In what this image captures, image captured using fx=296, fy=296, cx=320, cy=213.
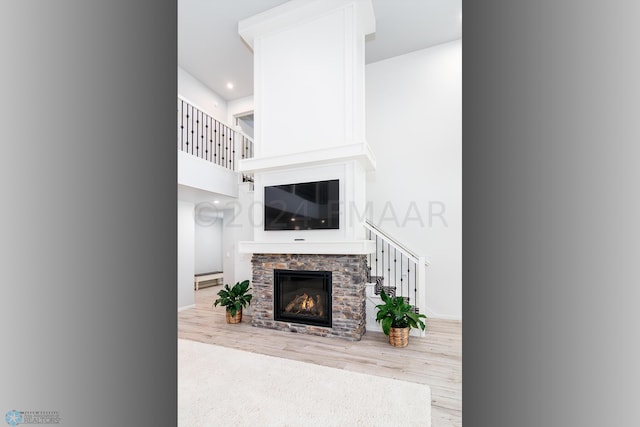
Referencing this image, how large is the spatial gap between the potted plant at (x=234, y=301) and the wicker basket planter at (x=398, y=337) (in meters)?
2.18

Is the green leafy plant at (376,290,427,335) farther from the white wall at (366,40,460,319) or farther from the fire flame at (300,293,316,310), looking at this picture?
the white wall at (366,40,460,319)

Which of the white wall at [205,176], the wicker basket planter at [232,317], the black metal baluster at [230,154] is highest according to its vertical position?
the black metal baluster at [230,154]

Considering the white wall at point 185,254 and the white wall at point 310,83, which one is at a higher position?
the white wall at point 310,83

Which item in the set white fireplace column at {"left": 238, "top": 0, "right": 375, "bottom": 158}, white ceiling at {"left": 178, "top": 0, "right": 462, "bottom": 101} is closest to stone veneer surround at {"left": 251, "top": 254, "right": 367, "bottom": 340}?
white fireplace column at {"left": 238, "top": 0, "right": 375, "bottom": 158}

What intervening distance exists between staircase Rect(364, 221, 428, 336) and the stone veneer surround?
0.65 ft

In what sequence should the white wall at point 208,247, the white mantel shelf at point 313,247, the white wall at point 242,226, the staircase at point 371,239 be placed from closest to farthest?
1. the white mantel shelf at point 313,247
2. the staircase at point 371,239
3. the white wall at point 242,226
4. the white wall at point 208,247

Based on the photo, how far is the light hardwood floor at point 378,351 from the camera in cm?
236

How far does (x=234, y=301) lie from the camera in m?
4.31

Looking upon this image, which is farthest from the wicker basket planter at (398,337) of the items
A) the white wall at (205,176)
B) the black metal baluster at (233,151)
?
the black metal baluster at (233,151)

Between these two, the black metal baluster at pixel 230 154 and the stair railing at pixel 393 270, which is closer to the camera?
the stair railing at pixel 393 270

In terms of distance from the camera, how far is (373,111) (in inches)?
211
